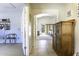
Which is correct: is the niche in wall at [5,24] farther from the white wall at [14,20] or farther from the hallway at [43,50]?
the hallway at [43,50]

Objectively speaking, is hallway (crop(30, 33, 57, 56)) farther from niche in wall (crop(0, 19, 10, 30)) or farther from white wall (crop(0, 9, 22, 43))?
niche in wall (crop(0, 19, 10, 30))

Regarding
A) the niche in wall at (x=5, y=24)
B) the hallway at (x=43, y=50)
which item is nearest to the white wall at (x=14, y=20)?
the niche in wall at (x=5, y=24)

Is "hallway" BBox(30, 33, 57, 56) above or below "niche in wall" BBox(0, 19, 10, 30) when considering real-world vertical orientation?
below

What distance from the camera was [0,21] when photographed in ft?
31.6

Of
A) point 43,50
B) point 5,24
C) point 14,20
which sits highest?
point 14,20

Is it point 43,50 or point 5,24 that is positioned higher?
point 5,24

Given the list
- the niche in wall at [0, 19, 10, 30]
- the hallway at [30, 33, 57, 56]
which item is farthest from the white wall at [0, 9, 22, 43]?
the hallway at [30, 33, 57, 56]

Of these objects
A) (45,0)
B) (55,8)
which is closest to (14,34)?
(55,8)

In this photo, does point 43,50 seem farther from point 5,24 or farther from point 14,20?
point 5,24

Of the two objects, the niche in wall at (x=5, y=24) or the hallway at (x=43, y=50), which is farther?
the niche in wall at (x=5, y=24)

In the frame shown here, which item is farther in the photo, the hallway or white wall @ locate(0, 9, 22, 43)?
white wall @ locate(0, 9, 22, 43)

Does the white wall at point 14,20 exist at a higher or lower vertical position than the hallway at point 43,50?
higher

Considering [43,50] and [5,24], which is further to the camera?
[5,24]

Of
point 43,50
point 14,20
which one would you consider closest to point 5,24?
point 14,20
